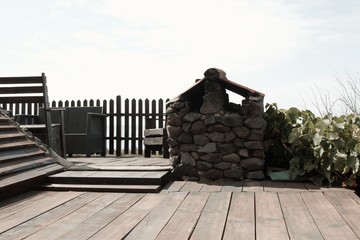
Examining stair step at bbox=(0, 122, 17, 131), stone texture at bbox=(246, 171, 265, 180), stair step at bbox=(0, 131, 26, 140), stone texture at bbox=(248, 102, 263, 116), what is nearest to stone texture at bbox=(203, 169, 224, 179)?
stone texture at bbox=(246, 171, 265, 180)

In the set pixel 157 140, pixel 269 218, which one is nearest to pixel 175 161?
pixel 269 218

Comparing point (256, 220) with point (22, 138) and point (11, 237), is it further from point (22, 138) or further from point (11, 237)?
point (22, 138)

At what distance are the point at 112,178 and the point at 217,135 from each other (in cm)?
147

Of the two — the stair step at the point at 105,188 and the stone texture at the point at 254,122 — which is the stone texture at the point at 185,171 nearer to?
the stair step at the point at 105,188

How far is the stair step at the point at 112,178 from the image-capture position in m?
4.69

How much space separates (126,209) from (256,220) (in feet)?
3.83

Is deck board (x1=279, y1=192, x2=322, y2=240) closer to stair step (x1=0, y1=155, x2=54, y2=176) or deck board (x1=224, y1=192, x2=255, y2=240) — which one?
deck board (x1=224, y1=192, x2=255, y2=240)

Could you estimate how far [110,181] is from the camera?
4.79 m

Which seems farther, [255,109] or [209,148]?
[209,148]

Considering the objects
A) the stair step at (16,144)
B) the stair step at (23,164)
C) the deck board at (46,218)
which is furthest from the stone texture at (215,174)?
the stair step at (16,144)

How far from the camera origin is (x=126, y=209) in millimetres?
3611

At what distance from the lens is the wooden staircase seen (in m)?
4.28

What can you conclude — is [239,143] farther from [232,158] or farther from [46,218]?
[46,218]

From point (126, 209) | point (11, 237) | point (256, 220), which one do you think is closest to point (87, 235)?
point (11, 237)
